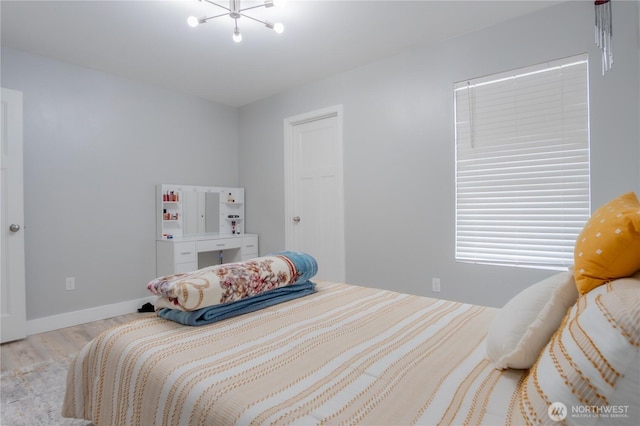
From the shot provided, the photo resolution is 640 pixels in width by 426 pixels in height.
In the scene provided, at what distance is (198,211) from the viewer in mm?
4195

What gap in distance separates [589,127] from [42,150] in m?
4.53

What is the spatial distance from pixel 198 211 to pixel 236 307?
116 inches

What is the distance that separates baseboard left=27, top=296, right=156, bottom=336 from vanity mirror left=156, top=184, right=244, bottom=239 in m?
0.80

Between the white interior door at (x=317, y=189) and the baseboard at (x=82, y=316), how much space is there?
6.07 feet

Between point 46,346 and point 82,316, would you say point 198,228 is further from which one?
point 46,346

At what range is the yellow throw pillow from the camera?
2.61 ft

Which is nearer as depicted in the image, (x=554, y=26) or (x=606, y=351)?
(x=606, y=351)

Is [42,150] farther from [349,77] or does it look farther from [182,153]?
[349,77]

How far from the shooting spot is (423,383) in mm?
905

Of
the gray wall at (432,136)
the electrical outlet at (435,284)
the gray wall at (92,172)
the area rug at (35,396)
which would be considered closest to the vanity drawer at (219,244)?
the gray wall at (92,172)

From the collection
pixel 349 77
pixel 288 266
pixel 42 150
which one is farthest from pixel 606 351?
pixel 42 150

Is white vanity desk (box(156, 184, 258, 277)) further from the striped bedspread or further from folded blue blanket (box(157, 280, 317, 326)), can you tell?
the striped bedspread

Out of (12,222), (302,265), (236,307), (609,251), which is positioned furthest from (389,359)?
(12,222)

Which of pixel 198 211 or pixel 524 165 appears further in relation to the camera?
pixel 198 211
